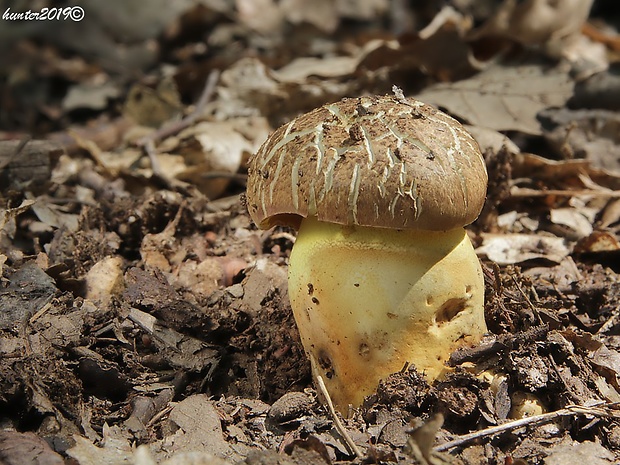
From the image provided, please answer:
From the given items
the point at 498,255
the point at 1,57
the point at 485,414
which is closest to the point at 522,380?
the point at 485,414

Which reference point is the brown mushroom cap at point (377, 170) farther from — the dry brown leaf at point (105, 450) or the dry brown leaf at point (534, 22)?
the dry brown leaf at point (534, 22)

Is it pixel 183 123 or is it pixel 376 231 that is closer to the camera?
pixel 376 231

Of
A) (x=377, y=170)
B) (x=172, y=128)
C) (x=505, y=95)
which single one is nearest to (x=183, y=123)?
(x=172, y=128)

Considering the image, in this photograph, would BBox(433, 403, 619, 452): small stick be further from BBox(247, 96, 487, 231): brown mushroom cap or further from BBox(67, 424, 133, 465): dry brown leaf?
BBox(67, 424, 133, 465): dry brown leaf

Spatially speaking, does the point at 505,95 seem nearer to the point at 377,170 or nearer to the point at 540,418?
the point at 377,170

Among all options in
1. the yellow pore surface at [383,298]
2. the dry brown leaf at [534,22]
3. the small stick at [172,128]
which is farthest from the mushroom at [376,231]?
the dry brown leaf at [534,22]
